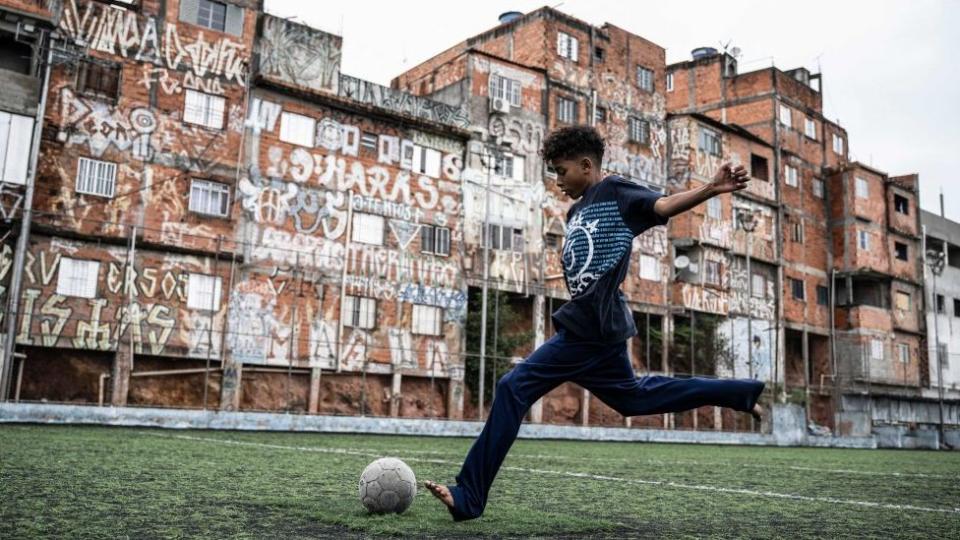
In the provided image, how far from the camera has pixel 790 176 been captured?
48.3 metres

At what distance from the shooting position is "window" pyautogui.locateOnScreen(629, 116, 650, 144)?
134 feet

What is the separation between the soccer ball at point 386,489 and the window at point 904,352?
52.1 metres

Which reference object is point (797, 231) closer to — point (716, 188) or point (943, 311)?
point (943, 311)

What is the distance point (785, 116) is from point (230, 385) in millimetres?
35736

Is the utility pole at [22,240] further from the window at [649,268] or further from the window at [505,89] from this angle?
the window at [649,268]

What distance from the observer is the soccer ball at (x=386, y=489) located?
457 cm

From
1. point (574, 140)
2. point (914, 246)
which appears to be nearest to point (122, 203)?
point (574, 140)

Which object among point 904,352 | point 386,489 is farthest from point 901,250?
point 386,489

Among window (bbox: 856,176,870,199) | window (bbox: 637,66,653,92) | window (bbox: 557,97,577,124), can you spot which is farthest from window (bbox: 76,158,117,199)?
window (bbox: 856,176,870,199)

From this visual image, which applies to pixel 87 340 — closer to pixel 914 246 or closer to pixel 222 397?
pixel 222 397

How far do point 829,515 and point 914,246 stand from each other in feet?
178

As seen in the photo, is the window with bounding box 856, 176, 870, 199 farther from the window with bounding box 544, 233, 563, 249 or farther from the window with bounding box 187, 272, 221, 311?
the window with bounding box 187, 272, 221, 311

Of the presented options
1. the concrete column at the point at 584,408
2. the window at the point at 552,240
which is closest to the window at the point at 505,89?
the window at the point at 552,240

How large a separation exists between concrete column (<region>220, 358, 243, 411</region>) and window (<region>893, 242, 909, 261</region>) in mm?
41677
